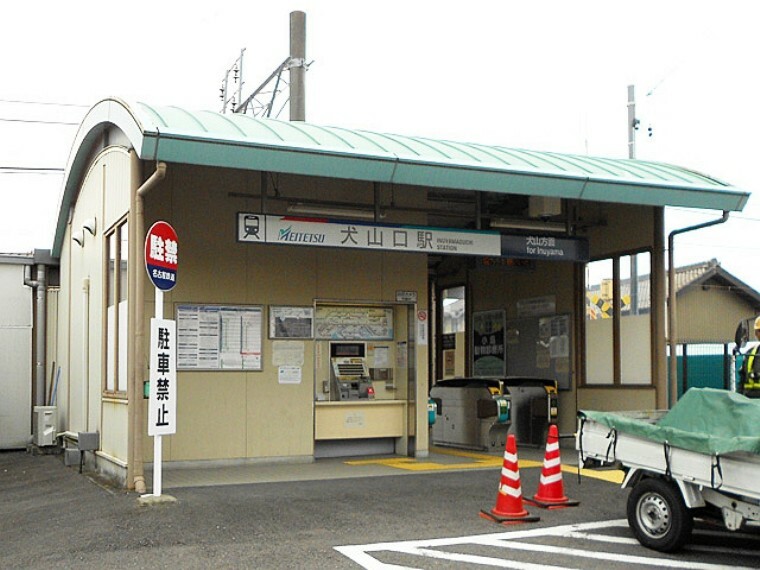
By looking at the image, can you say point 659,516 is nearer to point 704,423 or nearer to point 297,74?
point 704,423

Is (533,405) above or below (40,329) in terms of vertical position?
below

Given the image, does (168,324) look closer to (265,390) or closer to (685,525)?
(265,390)

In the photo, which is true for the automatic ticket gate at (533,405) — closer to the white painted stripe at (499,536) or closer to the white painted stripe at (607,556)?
the white painted stripe at (499,536)

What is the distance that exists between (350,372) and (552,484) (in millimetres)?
4636

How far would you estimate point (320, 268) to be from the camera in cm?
1338

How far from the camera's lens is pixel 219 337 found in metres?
12.6

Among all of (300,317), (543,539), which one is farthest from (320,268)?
(543,539)

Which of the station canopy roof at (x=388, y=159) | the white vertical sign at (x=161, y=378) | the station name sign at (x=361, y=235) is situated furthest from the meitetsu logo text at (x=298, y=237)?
the white vertical sign at (x=161, y=378)

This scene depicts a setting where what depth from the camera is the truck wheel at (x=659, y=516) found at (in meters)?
7.44

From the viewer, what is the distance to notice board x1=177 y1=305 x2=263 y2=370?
12.4m

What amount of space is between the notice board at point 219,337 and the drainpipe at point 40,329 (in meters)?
6.97

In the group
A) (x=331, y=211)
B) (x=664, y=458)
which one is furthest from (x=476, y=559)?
(x=331, y=211)

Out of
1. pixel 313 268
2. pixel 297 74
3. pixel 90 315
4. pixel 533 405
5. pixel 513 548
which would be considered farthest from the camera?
pixel 297 74

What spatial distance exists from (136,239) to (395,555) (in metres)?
5.04
